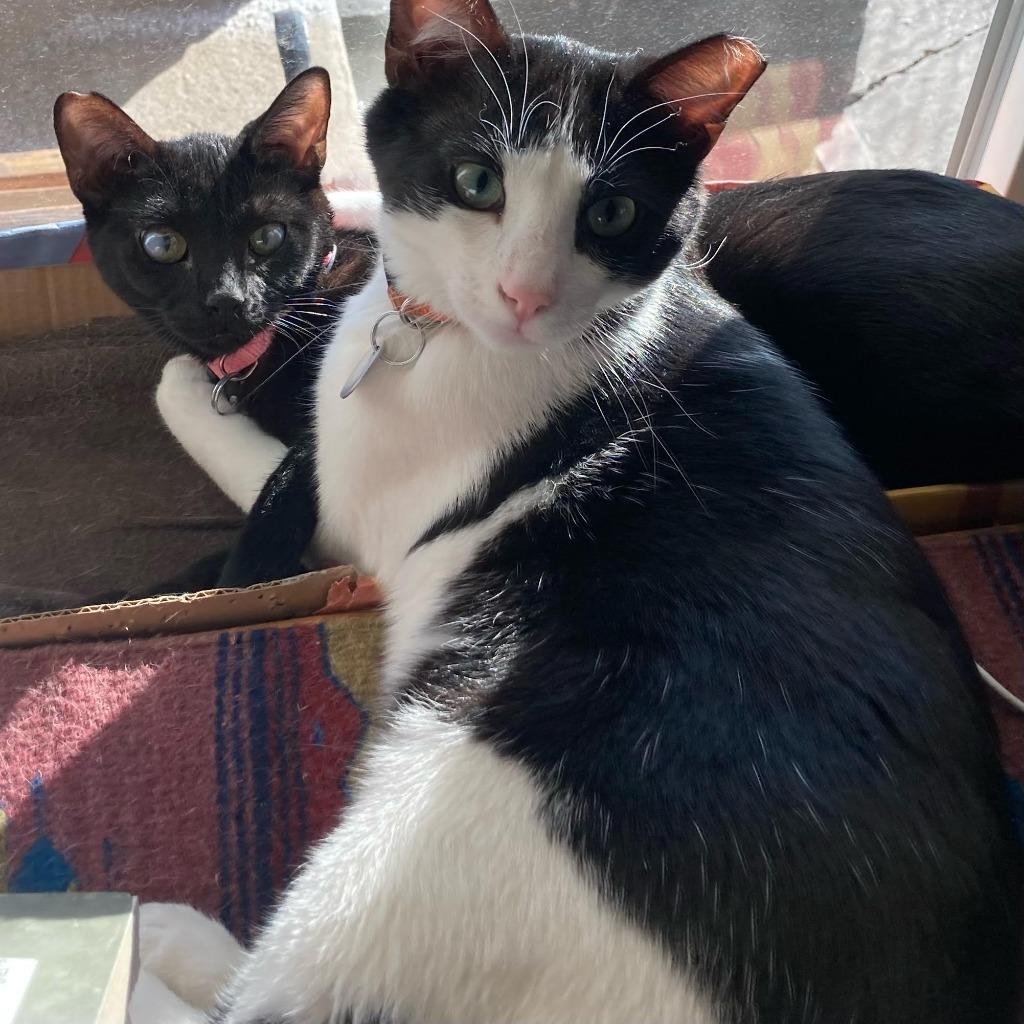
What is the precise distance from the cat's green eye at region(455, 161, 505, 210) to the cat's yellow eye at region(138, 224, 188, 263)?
20.8 inches

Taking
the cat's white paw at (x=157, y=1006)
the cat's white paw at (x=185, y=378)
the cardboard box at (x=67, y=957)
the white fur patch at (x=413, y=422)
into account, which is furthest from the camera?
the cat's white paw at (x=185, y=378)

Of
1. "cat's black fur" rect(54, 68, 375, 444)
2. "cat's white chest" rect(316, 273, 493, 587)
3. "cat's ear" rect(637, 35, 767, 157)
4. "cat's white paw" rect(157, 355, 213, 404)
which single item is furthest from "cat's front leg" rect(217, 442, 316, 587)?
"cat's ear" rect(637, 35, 767, 157)

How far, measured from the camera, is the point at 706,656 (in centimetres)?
92

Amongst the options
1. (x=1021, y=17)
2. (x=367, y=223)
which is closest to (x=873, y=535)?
(x=367, y=223)

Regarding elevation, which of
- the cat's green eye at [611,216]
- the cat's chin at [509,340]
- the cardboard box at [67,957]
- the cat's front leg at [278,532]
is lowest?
the cat's front leg at [278,532]

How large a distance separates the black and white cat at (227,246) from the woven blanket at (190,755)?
31 centimetres

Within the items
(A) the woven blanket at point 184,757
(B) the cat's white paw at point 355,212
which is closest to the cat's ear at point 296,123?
(B) the cat's white paw at point 355,212

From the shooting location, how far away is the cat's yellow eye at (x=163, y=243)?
53.2 inches

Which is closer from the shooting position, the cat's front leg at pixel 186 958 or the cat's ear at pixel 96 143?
the cat's front leg at pixel 186 958

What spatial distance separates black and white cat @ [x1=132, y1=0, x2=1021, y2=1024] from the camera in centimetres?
81

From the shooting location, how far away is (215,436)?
4.96ft

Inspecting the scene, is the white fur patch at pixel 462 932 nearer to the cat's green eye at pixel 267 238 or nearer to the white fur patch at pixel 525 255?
the white fur patch at pixel 525 255

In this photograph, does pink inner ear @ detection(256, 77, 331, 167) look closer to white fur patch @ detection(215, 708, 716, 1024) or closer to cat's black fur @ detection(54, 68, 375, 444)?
cat's black fur @ detection(54, 68, 375, 444)

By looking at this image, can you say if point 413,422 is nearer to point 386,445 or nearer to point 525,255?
point 386,445
